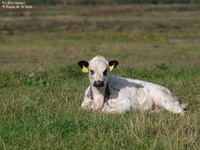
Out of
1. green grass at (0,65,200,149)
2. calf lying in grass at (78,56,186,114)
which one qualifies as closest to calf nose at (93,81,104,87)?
calf lying in grass at (78,56,186,114)

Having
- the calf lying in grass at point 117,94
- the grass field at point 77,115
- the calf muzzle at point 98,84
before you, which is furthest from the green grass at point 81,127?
the calf muzzle at point 98,84

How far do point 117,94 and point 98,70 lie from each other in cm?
60

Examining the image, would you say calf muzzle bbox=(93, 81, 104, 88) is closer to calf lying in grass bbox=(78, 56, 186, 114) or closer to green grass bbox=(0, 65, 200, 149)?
calf lying in grass bbox=(78, 56, 186, 114)

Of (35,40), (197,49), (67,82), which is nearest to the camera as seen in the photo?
(67,82)

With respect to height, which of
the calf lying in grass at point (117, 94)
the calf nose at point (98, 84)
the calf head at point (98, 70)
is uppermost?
the calf head at point (98, 70)

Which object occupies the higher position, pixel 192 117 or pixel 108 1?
pixel 192 117

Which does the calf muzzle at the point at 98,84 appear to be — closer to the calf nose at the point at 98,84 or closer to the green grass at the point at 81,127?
the calf nose at the point at 98,84

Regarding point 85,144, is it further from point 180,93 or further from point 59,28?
point 59,28

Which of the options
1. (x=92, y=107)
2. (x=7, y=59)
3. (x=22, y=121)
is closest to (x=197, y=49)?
(x=7, y=59)

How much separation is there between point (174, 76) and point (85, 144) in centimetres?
779

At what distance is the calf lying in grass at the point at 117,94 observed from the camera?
968 centimetres

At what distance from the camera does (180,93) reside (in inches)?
447

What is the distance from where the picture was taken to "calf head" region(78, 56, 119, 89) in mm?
9555

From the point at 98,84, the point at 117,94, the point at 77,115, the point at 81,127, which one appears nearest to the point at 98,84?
the point at 98,84
